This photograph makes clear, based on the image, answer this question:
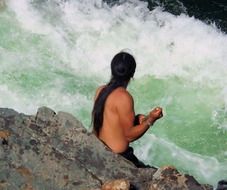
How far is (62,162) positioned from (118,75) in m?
0.95

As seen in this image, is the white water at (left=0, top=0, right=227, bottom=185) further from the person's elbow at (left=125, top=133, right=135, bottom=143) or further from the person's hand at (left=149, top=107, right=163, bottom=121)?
the person's hand at (left=149, top=107, right=163, bottom=121)

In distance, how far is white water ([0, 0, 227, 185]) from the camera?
30.5ft

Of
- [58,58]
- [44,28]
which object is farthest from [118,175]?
[44,28]

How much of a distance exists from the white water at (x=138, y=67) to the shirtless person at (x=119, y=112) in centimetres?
300

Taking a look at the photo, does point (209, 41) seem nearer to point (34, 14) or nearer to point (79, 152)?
point (34, 14)

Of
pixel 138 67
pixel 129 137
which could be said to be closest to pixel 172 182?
pixel 129 137

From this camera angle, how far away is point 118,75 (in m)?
5.60

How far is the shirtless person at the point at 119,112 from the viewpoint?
557 cm

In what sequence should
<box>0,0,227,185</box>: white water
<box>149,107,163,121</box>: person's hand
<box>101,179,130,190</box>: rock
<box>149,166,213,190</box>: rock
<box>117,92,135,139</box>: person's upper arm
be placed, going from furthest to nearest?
<box>0,0,227,185</box>: white water < <box>149,107,163,121</box>: person's hand < <box>117,92,135,139</box>: person's upper arm < <box>149,166,213,190</box>: rock < <box>101,179,130,190</box>: rock

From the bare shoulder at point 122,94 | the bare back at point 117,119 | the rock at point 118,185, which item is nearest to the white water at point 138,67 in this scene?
the bare back at point 117,119

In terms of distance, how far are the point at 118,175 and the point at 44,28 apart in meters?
6.82

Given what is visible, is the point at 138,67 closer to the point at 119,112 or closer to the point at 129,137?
the point at 129,137

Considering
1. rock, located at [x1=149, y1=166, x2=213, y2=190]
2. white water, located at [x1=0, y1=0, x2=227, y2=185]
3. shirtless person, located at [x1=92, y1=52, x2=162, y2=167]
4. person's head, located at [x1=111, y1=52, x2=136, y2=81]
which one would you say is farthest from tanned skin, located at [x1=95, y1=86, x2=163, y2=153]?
white water, located at [x1=0, y1=0, x2=227, y2=185]

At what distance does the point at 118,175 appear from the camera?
17.7 feet
